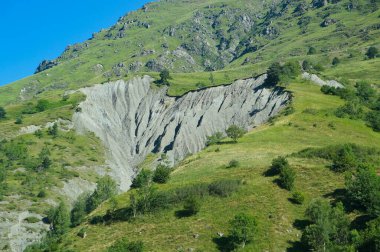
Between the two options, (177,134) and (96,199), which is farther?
(177,134)

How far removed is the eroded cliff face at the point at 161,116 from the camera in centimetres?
13462

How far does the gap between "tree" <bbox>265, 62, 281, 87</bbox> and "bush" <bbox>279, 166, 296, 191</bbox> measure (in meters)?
84.9

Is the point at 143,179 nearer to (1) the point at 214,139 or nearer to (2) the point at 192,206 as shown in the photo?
(2) the point at 192,206

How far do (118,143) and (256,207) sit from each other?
119736 millimetres

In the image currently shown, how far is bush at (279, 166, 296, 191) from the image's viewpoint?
52.2 metres

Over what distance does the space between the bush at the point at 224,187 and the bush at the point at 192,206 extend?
3.45 m

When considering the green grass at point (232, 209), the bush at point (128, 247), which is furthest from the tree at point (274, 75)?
the bush at point (128, 247)

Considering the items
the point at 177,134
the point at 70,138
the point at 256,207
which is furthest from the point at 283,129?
the point at 70,138

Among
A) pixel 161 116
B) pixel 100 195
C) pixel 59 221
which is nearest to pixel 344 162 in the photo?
pixel 59 221

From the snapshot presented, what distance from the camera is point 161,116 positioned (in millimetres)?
172125

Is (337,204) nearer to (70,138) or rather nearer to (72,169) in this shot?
(72,169)

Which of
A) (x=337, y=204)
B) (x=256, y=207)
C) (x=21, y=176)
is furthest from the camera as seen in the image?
(x=21, y=176)

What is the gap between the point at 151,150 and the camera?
152250mm

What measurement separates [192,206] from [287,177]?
511 inches
